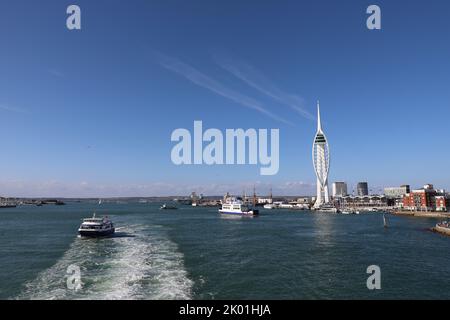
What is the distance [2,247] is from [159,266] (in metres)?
31.2

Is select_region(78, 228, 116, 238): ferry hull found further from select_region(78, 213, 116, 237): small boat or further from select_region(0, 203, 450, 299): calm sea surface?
select_region(0, 203, 450, 299): calm sea surface

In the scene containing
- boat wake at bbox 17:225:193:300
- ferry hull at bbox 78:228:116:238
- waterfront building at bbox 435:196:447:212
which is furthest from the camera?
waterfront building at bbox 435:196:447:212

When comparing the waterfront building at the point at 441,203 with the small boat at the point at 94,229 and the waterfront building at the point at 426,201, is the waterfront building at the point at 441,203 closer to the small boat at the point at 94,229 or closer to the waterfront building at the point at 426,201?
the waterfront building at the point at 426,201

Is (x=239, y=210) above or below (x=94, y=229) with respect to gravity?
below

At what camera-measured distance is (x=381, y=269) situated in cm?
3831

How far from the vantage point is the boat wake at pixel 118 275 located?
2753 cm

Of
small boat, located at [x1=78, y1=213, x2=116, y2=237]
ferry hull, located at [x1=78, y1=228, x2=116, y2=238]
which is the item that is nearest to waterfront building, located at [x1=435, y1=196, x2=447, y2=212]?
small boat, located at [x1=78, y1=213, x2=116, y2=237]

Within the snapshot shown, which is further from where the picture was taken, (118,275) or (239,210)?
(239,210)

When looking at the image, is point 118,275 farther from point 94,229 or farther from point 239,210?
point 239,210

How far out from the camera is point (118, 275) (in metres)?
33.2

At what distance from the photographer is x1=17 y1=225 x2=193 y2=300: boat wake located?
90.3ft

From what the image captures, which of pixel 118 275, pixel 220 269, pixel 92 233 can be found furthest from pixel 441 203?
pixel 118 275

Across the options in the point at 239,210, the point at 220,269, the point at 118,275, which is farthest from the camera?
the point at 239,210
